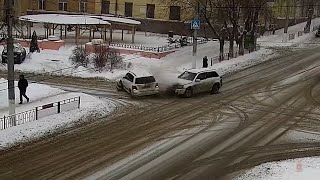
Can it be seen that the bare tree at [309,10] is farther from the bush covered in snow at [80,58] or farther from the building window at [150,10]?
the bush covered in snow at [80,58]

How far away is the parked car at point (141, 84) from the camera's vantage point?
87.9 feet

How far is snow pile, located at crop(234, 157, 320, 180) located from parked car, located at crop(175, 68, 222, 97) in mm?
10783

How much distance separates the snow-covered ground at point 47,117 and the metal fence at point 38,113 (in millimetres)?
372

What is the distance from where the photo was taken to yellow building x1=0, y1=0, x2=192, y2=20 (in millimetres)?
62875

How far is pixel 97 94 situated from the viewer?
2788 centimetres

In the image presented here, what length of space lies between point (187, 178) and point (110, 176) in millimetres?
2392

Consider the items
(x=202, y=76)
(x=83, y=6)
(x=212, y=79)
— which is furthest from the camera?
(x=83, y=6)

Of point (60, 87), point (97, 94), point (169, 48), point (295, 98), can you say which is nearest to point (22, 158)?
point (97, 94)

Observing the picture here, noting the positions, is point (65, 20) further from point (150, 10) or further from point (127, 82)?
point (127, 82)

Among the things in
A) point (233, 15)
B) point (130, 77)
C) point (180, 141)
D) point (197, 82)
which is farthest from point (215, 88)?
point (233, 15)

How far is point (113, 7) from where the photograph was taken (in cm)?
6650

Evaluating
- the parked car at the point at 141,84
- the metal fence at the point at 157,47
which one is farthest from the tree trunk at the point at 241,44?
the parked car at the point at 141,84

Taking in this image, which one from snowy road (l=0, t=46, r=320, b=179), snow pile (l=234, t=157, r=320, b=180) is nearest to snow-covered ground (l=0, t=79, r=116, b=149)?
snowy road (l=0, t=46, r=320, b=179)

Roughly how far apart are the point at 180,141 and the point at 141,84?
330 inches
